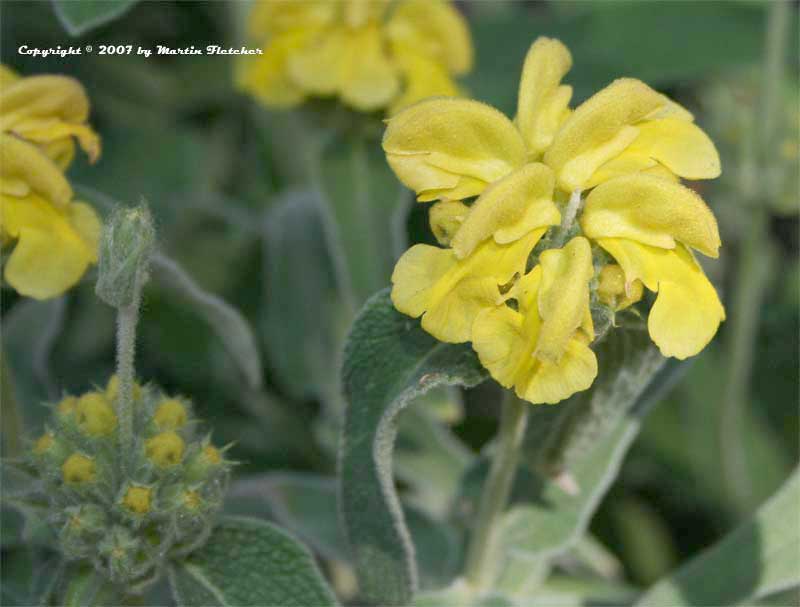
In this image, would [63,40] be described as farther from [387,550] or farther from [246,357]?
[387,550]

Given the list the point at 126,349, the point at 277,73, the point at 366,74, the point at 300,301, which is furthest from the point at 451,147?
the point at 300,301

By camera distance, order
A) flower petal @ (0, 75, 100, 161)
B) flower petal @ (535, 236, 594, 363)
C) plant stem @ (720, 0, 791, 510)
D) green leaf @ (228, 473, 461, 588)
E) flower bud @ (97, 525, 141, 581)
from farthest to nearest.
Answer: plant stem @ (720, 0, 791, 510) → green leaf @ (228, 473, 461, 588) → flower petal @ (0, 75, 100, 161) → flower bud @ (97, 525, 141, 581) → flower petal @ (535, 236, 594, 363)

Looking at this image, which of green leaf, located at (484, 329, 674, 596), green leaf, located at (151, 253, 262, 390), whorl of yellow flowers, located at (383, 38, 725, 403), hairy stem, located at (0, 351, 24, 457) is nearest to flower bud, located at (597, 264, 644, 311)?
whorl of yellow flowers, located at (383, 38, 725, 403)

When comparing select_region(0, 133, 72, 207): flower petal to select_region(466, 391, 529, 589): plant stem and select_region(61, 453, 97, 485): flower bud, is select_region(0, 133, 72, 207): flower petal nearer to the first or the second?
select_region(61, 453, 97, 485): flower bud

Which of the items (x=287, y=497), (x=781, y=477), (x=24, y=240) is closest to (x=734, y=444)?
(x=781, y=477)

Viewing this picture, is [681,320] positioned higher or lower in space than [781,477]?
higher
